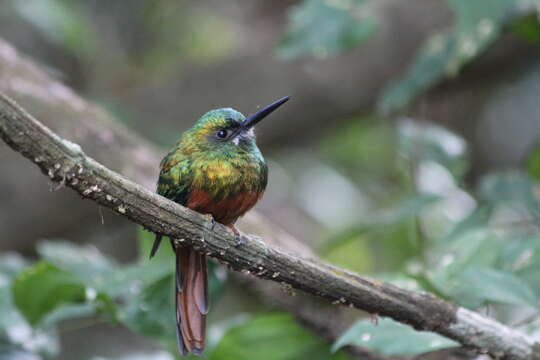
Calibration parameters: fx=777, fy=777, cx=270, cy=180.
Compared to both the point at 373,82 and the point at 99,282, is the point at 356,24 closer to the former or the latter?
the point at 99,282

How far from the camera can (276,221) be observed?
506 centimetres

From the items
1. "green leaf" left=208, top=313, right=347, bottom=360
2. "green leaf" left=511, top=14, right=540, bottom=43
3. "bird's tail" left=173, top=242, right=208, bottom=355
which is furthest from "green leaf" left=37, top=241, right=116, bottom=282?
"green leaf" left=511, top=14, right=540, bottom=43

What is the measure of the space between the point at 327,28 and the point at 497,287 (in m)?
1.25

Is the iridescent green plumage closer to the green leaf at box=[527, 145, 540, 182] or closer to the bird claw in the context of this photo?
the bird claw

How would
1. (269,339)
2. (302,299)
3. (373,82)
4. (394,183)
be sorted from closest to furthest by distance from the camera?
A: (269,339) → (302,299) → (373,82) → (394,183)

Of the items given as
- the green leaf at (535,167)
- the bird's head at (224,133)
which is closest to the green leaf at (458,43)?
the green leaf at (535,167)

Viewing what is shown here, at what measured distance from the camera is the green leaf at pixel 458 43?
8.00 ft

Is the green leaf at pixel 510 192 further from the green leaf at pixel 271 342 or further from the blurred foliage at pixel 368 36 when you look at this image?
the green leaf at pixel 271 342

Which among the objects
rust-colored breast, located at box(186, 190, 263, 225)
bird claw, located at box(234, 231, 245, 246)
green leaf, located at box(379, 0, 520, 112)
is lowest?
bird claw, located at box(234, 231, 245, 246)

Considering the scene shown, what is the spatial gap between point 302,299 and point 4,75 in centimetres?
148

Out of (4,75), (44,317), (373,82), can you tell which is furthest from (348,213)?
(44,317)

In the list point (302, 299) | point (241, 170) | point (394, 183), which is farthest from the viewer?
point (394, 183)

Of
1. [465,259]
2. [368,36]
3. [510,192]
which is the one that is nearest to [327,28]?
[368,36]

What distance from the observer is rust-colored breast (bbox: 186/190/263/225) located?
1.84 m
